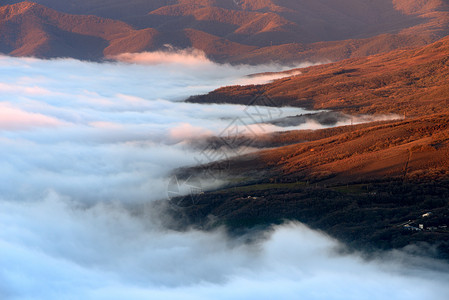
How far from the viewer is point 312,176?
11662 centimetres

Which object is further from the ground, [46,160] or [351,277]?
[46,160]

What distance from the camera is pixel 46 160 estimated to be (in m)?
186

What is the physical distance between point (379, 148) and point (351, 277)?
218 feet

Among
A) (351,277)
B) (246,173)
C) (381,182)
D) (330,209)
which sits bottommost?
(351,277)

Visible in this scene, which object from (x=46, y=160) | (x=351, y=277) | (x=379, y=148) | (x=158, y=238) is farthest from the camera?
(x=46, y=160)

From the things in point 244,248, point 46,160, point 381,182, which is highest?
point 46,160

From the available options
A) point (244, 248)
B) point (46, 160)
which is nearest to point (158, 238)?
point (244, 248)

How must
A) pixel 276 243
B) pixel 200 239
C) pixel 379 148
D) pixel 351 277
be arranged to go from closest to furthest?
1. pixel 351 277
2. pixel 276 243
3. pixel 200 239
4. pixel 379 148

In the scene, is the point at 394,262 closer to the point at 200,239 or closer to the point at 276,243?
the point at 276,243

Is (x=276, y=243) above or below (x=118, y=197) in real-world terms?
below

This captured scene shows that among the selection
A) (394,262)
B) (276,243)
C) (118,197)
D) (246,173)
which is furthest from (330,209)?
(118,197)

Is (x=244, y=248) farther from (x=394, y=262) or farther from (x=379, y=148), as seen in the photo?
(x=379, y=148)

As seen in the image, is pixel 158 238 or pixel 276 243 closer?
pixel 276 243

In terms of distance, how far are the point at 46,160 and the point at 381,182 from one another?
119 m
